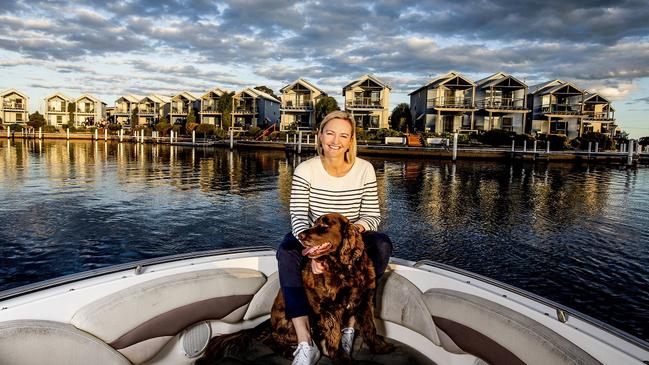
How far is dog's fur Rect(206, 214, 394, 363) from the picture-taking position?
2.87 m

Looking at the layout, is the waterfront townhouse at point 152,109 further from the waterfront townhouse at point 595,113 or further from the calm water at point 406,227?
the waterfront townhouse at point 595,113

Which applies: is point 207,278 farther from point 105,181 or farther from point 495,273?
point 105,181

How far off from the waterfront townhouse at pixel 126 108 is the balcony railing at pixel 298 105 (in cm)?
3611

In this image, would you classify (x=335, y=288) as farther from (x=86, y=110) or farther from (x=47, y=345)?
(x=86, y=110)

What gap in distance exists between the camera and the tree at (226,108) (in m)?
58.7

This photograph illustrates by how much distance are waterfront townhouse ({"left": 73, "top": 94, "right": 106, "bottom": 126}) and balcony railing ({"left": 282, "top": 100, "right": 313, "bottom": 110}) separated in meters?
45.4

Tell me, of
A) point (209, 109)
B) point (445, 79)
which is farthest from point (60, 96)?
point (445, 79)

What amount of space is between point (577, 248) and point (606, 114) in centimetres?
5715

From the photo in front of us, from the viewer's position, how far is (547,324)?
2.39 metres

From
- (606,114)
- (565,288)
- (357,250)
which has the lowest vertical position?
(565,288)

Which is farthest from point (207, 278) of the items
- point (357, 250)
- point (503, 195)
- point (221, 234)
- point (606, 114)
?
point (606, 114)

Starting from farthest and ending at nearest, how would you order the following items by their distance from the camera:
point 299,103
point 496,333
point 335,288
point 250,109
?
1. point 250,109
2. point 299,103
3. point 335,288
4. point 496,333

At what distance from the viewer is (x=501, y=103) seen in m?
50.1

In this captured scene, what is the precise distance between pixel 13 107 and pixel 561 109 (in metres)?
85.3
